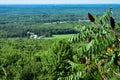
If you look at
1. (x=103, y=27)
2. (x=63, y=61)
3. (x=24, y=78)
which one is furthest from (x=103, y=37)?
(x=63, y=61)

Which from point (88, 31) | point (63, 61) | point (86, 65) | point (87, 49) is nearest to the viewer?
point (87, 49)

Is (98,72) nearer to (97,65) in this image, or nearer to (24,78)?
(97,65)

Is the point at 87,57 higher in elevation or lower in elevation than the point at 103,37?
lower

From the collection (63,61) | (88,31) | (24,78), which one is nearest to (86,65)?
(88,31)

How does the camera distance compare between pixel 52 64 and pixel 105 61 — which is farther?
pixel 52 64

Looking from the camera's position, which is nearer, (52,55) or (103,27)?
(103,27)

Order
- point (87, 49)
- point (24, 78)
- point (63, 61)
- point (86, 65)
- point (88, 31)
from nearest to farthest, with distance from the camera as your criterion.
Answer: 1. point (87, 49)
2. point (88, 31)
3. point (86, 65)
4. point (24, 78)
5. point (63, 61)

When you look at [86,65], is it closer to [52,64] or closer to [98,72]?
[98,72]

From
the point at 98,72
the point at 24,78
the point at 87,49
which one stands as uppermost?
the point at 87,49

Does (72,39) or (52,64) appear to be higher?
(72,39)
